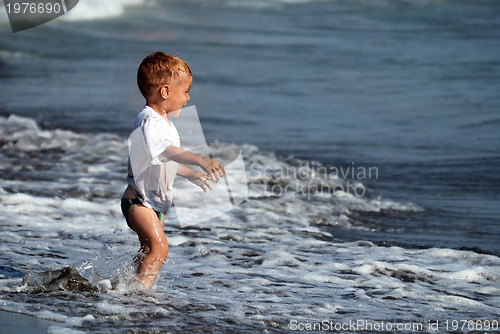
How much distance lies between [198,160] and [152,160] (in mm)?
375

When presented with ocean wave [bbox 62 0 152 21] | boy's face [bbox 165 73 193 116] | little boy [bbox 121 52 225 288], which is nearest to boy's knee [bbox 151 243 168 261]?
little boy [bbox 121 52 225 288]

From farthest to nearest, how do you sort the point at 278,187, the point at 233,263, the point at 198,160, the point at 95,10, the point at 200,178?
1. the point at 95,10
2. the point at 278,187
3. the point at 233,263
4. the point at 200,178
5. the point at 198,160

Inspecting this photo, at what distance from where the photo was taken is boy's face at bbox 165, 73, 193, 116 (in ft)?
14.4

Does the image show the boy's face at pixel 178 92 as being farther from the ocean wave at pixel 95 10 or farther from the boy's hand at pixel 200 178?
the ocean wave at pixel 95 10

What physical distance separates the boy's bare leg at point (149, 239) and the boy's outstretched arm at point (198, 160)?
15.5 inches

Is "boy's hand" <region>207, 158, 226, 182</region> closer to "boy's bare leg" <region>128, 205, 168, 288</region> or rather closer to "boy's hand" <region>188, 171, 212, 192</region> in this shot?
"boy's hand" <region>188, 171, 212, 192</region>

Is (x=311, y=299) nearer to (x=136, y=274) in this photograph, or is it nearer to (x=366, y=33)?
(x=136, y=274)

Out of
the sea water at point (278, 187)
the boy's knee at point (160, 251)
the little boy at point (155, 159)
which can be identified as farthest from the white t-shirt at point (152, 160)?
the sea water at point (278, 187)

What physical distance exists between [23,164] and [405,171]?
13.8ft

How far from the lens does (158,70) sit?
4348 millimetres

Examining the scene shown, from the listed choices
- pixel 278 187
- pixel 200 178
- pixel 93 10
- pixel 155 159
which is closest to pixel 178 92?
pixel 155 159

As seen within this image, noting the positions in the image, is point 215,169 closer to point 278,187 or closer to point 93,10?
point 278,187

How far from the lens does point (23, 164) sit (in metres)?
8.20

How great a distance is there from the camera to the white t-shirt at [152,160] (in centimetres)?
424
